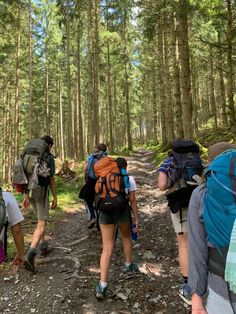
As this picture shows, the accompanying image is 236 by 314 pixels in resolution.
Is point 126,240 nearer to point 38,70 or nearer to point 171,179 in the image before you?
point 171,179

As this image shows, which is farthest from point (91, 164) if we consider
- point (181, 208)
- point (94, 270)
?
point (181, 208)

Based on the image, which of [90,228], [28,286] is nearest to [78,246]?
[90,228]

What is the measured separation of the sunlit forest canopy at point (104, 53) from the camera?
13.5 meters

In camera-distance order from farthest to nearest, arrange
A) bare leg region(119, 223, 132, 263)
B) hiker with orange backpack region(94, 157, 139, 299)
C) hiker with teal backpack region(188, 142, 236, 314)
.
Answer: bare leg region(119, 223, 132, 263), hiker with orange backpack region(94, 157, 139, 299), hiker with teal backpack region(188, 142, 236, 314)

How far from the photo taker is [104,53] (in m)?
28.4

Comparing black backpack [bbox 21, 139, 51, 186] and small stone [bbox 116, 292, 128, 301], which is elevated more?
black backpack [bbox 21, 139, 51, 186]

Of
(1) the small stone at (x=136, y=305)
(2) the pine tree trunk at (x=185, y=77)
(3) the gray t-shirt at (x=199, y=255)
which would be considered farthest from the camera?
(2) the pine tree trunk at (x=185, y=77)

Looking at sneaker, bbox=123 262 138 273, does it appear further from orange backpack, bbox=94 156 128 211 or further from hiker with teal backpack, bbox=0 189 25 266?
hiker with teal backpack, bbox=0 189 25 266

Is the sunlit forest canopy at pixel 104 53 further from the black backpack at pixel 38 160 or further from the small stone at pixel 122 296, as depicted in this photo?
the small stone at pixel 122 296

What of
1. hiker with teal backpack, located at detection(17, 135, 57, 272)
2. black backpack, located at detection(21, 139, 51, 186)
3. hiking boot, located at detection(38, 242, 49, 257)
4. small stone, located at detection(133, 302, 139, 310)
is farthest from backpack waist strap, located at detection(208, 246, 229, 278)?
hiking boot, located at detection(38, 242, 49, 257)

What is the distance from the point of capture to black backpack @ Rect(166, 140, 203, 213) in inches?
165

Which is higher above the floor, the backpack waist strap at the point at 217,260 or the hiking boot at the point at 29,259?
the backpack waist strap at the point at 217,260

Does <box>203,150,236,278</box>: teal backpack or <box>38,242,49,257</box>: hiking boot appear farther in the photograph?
<box>38,242,49,257</box>: hiking boot

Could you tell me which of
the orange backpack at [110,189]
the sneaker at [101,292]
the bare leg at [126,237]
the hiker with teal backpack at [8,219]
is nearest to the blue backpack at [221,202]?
the hiker with teal backpack at [8,219]
